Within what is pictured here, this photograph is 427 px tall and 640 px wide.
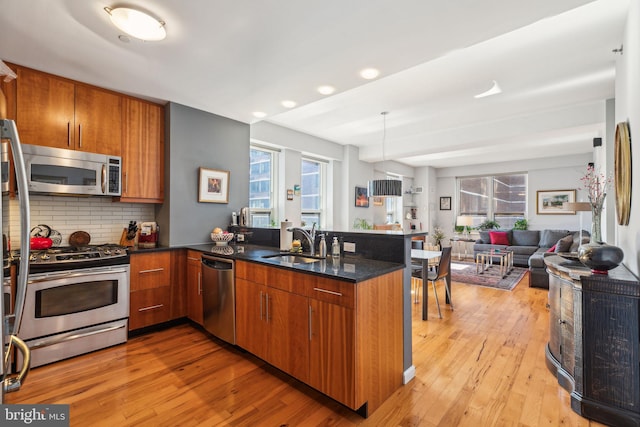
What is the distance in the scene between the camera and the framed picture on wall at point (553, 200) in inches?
295

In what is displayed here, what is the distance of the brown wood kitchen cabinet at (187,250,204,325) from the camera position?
320cm

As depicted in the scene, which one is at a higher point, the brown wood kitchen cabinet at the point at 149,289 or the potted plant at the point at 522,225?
the potted plant at the point at 522,225

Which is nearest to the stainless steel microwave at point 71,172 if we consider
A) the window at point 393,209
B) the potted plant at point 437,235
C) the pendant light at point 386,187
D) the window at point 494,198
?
the pendant light at point 386,187

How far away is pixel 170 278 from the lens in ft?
11.0

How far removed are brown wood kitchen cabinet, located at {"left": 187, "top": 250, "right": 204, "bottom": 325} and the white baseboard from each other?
2.06 meters

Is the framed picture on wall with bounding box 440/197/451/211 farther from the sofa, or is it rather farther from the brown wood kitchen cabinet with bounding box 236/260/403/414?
the brown wood kitchen cabinet with bounding box 236/260/403/414

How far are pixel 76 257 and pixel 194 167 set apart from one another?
4.92 ft

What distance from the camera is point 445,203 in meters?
9.54

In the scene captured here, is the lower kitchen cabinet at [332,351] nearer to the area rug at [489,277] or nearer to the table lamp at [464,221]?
the area rug at [489,277]

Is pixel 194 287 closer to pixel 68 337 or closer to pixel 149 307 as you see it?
pixel 149 307

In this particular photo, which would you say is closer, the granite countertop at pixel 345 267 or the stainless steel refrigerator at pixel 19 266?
the stainless steel refrigerator at pixel 19 266

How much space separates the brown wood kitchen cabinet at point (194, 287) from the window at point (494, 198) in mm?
8287

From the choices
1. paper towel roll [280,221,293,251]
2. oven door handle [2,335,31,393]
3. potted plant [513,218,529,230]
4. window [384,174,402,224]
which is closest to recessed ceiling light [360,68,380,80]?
paper towel roll [280,221,293,251]

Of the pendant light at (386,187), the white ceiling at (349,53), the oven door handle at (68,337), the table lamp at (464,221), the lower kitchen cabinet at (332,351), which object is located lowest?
the oven door handle at (68,337)
